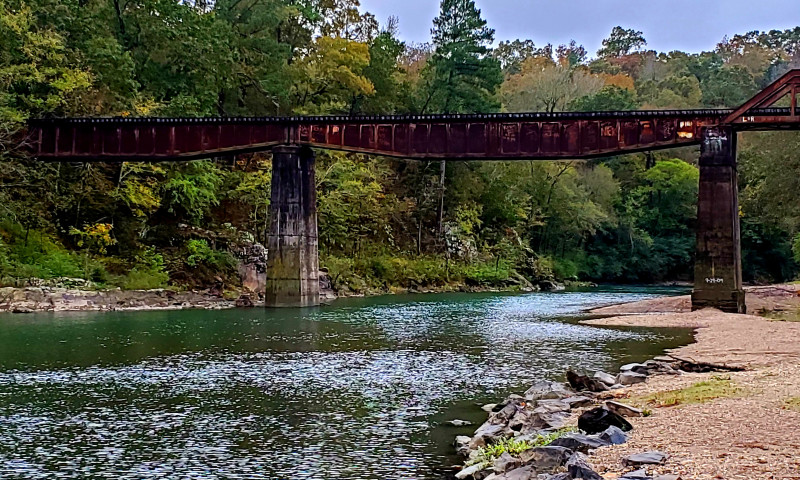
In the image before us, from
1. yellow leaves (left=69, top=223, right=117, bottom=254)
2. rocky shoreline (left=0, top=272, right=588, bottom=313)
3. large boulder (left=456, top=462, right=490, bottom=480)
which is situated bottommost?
large boulder (left=456, top=462, right=490, bottom=480)

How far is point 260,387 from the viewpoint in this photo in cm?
1831

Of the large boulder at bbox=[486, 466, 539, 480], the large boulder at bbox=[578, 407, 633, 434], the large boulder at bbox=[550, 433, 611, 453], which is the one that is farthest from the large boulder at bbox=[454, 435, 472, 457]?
the large boulder at bbox=[486, 466, 539, 480]

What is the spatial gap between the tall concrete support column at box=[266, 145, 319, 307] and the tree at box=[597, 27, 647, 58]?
11603 centimetres

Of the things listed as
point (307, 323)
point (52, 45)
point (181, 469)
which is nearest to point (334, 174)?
point (52, 45)

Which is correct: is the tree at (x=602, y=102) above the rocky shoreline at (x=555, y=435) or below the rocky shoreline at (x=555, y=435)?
above

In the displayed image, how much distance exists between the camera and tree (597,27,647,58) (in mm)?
149750

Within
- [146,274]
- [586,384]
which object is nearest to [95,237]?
[146,274]

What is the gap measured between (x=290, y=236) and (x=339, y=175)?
2022 cm

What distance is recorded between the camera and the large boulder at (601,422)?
1143 cm

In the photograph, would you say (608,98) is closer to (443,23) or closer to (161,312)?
(443,23)

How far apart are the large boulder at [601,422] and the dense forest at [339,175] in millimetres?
34943

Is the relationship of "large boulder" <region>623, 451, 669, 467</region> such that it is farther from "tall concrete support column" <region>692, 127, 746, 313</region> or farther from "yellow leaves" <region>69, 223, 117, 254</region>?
"yellow leaves" <region>69, 223, 117, 254</region>

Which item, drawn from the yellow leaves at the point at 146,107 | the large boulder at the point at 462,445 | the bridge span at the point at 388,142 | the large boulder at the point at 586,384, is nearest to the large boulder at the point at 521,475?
the large boulder at the point at 462,445

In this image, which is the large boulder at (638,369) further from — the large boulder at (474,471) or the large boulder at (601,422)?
the large boulder at (474,471)
